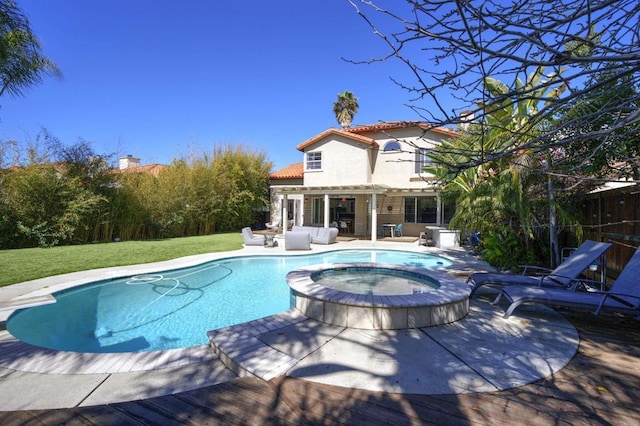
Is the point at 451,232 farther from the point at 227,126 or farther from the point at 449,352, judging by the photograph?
the point at 227,126

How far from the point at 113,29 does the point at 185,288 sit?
11.7 m

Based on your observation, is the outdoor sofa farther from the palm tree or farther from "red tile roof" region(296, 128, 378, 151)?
the palm tree

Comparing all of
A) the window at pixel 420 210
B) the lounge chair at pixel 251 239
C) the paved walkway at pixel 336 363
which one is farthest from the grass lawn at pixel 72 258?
the window at pixel 420 210

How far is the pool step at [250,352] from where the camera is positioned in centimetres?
358

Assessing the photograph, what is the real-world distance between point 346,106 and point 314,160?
1201 centimetres

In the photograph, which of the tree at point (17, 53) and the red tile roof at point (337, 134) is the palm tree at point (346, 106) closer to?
the red tile roof at point (337, 134)

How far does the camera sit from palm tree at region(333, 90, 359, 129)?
31.9m

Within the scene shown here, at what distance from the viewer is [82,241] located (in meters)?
15.8

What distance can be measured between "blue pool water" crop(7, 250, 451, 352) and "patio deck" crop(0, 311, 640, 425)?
2913 mm

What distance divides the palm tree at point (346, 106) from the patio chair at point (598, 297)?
28356 millimetres

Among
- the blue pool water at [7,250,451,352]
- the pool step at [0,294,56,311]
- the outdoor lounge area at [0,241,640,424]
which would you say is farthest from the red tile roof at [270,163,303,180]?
the outdoor lounge area at [0,241,640,424]

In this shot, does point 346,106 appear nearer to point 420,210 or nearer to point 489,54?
point 420,210

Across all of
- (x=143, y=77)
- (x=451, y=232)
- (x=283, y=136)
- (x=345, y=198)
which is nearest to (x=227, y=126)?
(x=283, y=136)

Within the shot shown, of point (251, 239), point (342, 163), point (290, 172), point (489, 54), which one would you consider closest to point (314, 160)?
point (342, 163)
